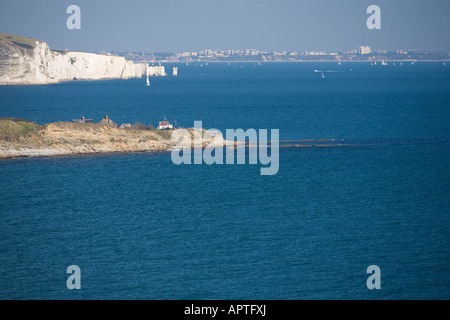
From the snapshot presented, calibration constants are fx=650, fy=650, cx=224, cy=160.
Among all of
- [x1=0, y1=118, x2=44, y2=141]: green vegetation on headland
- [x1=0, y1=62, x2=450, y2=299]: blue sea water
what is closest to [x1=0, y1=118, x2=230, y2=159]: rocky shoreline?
[x1=0, y1=118, x2=44, y2=141]: green vegetation on headland

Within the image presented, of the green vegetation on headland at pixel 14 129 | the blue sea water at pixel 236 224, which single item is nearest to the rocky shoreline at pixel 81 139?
the green vegetation on headland at pixel 14 129

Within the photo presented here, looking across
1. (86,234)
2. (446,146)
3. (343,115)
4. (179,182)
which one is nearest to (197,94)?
(343,115)

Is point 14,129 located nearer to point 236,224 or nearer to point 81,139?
point 81,139

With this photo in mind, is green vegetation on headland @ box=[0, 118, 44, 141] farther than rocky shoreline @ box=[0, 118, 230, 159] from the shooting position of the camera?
Yes

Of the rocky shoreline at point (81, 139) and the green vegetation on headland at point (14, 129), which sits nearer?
the rocky shoreline at point (81, 139)

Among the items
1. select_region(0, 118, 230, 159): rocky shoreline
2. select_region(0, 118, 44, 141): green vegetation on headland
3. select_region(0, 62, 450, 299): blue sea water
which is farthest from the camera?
select_region(0, 118, 44, 141): green vegetation on headland

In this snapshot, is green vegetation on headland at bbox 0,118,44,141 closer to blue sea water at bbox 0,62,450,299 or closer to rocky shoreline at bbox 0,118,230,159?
rocky shoreline at bbox 0,118,230,159

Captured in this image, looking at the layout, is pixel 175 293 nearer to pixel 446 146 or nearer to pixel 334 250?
pixel 334 250

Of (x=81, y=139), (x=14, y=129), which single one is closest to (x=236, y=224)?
(x=81, y=139)

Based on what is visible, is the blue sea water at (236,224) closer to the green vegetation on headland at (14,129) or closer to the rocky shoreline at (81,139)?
the rocky shoreline at (81,139)
